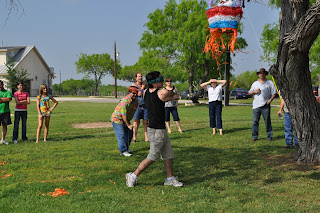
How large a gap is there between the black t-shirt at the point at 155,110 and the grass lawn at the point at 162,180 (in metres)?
0.90

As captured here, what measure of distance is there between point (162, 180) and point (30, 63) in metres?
57.0

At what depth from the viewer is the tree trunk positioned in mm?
6047

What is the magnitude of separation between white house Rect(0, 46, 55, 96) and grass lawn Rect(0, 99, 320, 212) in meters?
49.3

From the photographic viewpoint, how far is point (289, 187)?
5188mm

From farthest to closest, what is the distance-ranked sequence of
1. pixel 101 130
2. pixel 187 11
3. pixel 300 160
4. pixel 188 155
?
pixel 187 11, pixel 101 130, pixel 188 155, pixel 300 160

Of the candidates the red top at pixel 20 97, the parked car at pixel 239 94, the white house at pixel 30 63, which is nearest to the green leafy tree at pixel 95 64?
the white house at pixel 30 63

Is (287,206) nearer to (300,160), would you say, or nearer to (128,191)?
(128,191)

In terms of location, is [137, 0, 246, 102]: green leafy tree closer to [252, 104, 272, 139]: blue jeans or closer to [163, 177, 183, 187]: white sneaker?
[252, 104, 272, 139]: blue jeans

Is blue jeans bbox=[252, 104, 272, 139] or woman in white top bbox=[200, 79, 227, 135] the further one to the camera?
woman in white top bbox=[200, 79, 227, 135]

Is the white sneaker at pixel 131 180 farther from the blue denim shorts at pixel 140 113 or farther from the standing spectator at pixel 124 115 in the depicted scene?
the blue denim shorts at pixel 140 113

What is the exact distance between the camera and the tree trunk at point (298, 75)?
605cm

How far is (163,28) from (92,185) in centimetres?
2885

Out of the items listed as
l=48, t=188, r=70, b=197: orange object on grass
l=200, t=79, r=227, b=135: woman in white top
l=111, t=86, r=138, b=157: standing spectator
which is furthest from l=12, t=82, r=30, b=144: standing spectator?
l=48, t=188, r=70, b=197: orange object on grass

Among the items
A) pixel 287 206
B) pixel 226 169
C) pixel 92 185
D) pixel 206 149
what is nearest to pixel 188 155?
pixel 206 149
